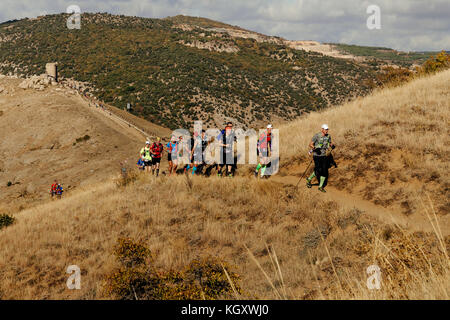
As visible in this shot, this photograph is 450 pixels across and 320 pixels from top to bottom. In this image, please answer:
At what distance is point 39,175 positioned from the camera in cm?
2545

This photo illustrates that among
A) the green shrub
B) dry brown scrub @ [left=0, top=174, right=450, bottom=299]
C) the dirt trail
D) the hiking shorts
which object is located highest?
the hiking shorts

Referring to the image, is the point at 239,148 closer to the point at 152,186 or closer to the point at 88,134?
the point at 152,186

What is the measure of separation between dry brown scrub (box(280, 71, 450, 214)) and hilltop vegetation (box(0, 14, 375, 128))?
127 feet

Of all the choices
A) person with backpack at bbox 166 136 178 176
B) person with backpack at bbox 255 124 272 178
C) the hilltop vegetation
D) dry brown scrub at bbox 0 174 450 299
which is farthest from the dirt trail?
the hilltop vegetation

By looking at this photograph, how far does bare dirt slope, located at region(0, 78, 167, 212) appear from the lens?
24172 mm

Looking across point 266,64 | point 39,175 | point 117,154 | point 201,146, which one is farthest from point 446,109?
point 266,64

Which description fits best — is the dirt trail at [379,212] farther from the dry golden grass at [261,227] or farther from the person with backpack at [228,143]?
the person with backpack at [228,143]

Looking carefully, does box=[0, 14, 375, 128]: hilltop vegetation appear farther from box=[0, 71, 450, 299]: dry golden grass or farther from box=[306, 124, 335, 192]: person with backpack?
box=[306, 124, 335, 192]: person with backpack

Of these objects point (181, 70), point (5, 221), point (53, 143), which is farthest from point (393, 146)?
point (181, 70)

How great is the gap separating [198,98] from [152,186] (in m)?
49.7

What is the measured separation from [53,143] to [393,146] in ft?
98.2

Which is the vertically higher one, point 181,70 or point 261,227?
point 181,70

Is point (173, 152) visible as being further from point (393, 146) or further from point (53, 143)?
point (53, 143)

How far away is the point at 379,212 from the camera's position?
26.3 feet
